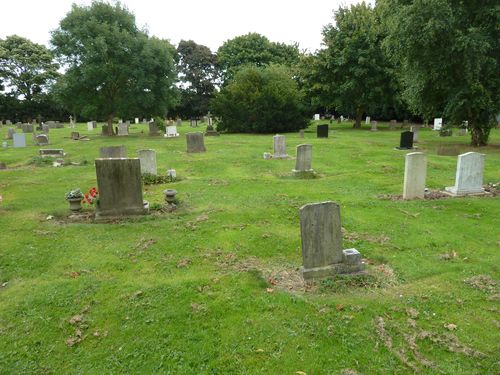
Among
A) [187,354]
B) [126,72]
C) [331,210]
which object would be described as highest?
[126,72]

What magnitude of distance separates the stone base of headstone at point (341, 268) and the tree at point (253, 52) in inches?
2421

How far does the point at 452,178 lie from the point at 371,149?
8.42 m

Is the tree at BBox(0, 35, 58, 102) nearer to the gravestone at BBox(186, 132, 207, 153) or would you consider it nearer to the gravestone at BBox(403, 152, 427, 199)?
the gravestone at BBox(186, 132, 207, 153)

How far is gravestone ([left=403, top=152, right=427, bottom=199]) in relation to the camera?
10.7 m

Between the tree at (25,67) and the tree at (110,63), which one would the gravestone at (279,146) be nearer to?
the tree at (110,63)

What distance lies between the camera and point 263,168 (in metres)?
16.8

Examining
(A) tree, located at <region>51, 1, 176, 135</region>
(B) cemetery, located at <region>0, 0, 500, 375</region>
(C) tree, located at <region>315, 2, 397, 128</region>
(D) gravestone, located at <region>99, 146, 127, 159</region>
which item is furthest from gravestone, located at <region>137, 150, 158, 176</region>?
(C) tree, located at <region>315, 2, 397, 128</region>

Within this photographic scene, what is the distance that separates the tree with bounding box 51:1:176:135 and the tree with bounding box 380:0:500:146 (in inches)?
736

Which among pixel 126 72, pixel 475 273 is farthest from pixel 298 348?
pixel 126 72

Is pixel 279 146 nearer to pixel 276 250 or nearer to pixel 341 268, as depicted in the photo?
pixel 276 250

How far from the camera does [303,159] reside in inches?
578

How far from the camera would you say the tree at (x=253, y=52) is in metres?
65.1

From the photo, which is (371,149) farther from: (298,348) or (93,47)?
(93,47)

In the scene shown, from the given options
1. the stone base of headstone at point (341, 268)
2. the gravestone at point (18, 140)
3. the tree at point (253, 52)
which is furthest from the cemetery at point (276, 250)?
the tree at point (253, 52)
